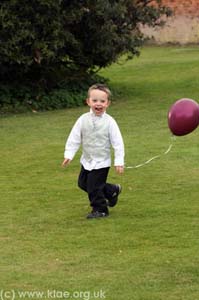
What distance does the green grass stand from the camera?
23.4 feet

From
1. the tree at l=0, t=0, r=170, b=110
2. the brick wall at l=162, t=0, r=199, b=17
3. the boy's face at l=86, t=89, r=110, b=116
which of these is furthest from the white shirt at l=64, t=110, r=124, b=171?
the brick wall at l=162, t=0, r=199, b=17

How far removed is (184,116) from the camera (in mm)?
9297

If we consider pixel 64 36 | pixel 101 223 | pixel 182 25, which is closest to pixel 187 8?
pixel 182 25

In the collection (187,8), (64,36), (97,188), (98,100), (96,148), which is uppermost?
(98,100)

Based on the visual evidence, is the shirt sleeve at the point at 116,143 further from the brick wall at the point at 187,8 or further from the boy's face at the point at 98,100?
the brick wall at the point at 187,8

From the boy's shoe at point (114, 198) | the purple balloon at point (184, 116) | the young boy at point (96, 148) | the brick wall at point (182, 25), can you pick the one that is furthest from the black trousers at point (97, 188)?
the brick wall at point (182, 25)

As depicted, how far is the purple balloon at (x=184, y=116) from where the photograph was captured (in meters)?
→ 9.30

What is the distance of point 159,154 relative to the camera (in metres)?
13.5

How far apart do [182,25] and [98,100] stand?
25.3m

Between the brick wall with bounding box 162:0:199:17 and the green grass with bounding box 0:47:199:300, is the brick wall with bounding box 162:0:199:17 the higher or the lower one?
the lower one

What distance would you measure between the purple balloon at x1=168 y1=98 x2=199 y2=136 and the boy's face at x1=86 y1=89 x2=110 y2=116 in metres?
0.74

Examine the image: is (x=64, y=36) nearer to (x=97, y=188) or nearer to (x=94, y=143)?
(x=94, y=143)

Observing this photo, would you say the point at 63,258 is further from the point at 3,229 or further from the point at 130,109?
the point at 130,109

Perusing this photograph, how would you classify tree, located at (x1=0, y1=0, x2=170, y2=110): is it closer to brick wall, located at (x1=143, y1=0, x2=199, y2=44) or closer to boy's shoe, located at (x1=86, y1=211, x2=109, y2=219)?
boy's shoe, located at (x1=86, y1=211, x2=109, y2=219)
